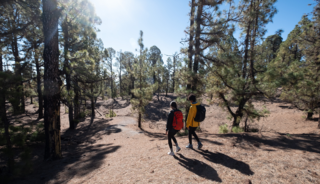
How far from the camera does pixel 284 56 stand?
2411cm

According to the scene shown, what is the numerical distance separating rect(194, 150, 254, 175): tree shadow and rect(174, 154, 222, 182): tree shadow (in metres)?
0.42

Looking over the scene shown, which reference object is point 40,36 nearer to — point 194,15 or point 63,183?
point 63,183

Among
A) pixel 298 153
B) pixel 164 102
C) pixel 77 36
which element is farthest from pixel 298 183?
pixel 164 102

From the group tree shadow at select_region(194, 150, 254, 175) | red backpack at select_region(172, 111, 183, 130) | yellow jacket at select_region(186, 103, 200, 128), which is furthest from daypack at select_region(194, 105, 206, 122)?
tree shadow at select_region(194, 150, 254, 175)

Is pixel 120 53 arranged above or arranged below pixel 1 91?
above

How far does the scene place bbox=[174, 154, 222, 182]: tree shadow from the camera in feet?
10.7

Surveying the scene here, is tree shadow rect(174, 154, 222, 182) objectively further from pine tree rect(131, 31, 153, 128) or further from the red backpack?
pine tree rect(131, 31, 153, 128)

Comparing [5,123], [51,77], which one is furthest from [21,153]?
[51,77]

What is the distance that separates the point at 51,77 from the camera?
536cm

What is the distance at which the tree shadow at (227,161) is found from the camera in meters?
3.43

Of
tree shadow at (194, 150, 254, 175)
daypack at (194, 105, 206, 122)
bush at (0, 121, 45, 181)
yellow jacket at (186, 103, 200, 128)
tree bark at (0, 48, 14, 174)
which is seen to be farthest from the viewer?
yellow jacket at (186, 103, 200, 128)

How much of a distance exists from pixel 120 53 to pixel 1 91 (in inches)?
1406

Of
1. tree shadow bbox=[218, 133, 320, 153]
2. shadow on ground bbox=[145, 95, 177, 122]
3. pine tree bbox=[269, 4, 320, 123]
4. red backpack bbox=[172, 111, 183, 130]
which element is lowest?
shadow on ground bbox=[145, 95, 177, 122]

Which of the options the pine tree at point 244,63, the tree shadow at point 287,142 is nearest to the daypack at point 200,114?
the tree shadow at point 287,142
